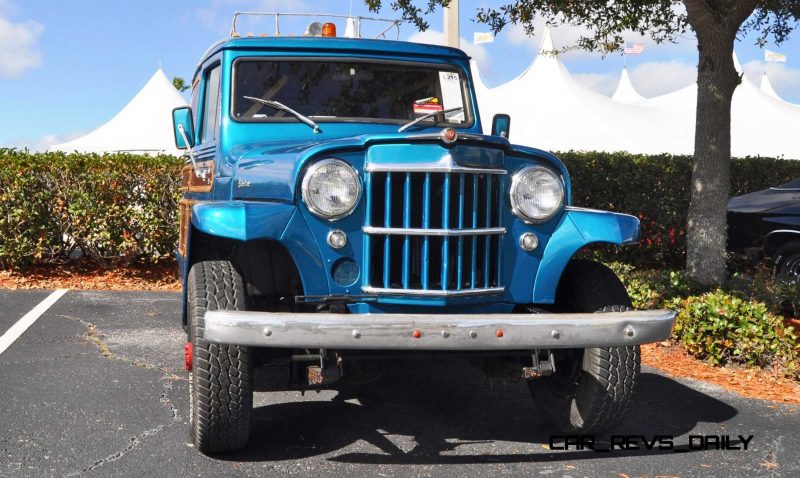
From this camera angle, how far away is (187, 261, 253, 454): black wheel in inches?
135

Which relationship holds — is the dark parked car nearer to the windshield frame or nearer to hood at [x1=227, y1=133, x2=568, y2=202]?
the windshield frame

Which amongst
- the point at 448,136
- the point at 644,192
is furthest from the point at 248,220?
the point at 644,192

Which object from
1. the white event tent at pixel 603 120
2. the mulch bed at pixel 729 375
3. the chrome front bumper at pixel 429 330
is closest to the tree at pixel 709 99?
the mulch bed at pixel 729 375

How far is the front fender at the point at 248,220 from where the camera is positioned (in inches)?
133

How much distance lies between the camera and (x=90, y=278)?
945 centimetres

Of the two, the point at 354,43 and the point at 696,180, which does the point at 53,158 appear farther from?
the point at 696,180

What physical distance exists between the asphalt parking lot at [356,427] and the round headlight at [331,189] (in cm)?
112

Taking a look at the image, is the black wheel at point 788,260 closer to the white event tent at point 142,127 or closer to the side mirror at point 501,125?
the side mirror at point 501,125

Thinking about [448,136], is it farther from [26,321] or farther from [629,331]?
[26,321]

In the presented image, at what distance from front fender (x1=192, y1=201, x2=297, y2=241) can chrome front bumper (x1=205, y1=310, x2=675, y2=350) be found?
1.35ft

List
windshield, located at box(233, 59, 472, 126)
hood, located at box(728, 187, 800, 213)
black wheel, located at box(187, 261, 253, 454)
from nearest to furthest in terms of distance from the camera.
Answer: black wheel, located at box(187, 261, 253, 454) < windshield, located at box(233, 59, 472, 126) < hood, located at box(728, 187, 800, 213)

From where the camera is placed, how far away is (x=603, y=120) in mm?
17375

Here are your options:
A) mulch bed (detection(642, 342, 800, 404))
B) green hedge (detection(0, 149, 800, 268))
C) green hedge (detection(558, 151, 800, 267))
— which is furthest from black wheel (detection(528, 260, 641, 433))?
green hedge (detection(558, 151, 800, 267))

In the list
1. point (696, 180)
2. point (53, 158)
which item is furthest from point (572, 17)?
point (53, 158)
